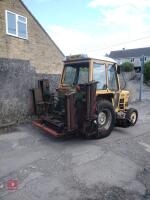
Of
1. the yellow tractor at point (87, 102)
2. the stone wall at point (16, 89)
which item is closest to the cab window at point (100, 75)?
the yellow tractor at point (87, 102)

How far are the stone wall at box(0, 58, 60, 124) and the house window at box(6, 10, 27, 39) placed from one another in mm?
6545

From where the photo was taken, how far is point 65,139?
17.2 ft

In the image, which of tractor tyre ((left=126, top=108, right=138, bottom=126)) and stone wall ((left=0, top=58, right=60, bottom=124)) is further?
stone wall ((left=0, top=58, right=60, bottom=124))

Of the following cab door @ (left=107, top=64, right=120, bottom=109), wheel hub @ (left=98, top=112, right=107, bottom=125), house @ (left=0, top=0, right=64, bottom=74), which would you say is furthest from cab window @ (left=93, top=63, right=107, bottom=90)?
house @ (left=0, top=0, right=64, bottom=74)

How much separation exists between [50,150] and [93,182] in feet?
5.18

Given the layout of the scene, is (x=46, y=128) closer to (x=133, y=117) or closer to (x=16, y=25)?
(x=133, y=117)

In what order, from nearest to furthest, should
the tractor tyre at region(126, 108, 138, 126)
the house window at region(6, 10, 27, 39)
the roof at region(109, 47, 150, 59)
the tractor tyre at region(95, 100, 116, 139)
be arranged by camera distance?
the tractor tyre at region(95, 100, 116, 139), the tractor tyre at region(126, 108, 138, 126), the house window at region(6, 10, 27, 39), the roof at region(109, 47, 150, 59)

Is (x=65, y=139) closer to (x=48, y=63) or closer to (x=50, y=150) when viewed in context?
(x=50, y=150)

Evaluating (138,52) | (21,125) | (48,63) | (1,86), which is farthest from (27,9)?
(138,52)

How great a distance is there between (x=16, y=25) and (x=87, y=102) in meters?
10.5

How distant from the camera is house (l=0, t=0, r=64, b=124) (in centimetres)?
657

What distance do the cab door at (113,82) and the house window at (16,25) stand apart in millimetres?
9100

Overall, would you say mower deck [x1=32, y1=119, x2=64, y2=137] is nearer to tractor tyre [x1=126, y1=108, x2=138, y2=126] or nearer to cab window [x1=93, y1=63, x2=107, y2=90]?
cab window [x1=93, y1=63, x2=107, y2=90]

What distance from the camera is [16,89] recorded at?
6.83 m
